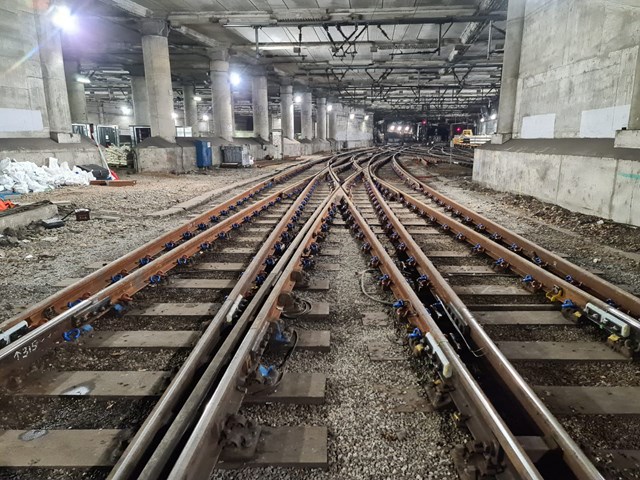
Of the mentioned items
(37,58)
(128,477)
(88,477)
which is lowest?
(88,477)

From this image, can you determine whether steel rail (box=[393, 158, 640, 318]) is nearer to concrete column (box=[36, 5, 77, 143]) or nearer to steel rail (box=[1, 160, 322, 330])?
steel rail (box=[1, 160, 322, 330])

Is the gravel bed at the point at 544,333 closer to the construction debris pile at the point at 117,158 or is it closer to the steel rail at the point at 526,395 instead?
the steel rail at the point at 526,395

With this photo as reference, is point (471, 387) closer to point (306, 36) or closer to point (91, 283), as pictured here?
point (91, 283)

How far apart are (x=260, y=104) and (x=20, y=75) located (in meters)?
17.5

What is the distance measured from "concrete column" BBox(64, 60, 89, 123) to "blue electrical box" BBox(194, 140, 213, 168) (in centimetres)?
1129

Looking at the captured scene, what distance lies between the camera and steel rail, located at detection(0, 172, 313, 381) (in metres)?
2.84

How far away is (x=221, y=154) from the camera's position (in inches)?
884

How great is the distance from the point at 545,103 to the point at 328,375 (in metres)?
10.9

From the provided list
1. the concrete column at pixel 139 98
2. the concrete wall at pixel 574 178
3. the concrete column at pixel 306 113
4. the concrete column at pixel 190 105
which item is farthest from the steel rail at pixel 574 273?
the concrete column at pixel 306 113

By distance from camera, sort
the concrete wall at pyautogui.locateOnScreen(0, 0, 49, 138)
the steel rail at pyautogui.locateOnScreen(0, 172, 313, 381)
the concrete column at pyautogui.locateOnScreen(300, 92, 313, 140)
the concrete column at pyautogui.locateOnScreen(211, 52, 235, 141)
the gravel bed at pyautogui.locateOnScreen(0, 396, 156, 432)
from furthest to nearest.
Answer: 1. the concrete column at pyautogui.locateOnScreen(300, 92, 313, 140)
2. the concrete column at pyautogui.locateOnScreen(211, 52, 235, 141)
3. the concrete wall at pyautogui.locateOnScreen(0, 0, 49, 138)
4. the steel rail at pyautogui.locateOnScreen(0, 172, 313, 381)
5. the gravel bed at pyautogui.locateOnScreen(0, 396, 156, 432)

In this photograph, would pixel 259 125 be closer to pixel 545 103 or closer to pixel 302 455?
pixel 545 103

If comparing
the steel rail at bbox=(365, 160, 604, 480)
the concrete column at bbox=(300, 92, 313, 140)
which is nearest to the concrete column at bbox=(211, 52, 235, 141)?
the concrete column at bbox=(300, 92, 313, 140)

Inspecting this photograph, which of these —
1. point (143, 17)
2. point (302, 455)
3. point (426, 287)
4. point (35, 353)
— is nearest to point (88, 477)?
point (302, 455)

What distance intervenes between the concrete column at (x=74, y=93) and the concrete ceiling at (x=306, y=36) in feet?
3.77
